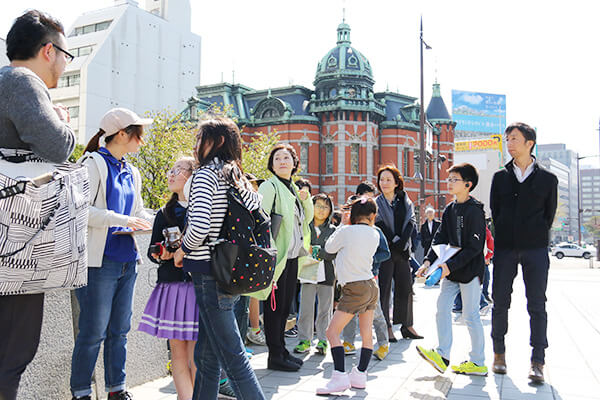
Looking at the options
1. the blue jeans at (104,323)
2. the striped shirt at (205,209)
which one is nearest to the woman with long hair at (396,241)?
the blue jeans at (104,323)

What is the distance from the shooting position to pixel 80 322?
11.7 feet

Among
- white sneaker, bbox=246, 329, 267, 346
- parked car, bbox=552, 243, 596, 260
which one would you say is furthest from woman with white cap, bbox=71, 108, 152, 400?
parked car, bbox=552, 243, 596, 260

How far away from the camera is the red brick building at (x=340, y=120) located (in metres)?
45.7

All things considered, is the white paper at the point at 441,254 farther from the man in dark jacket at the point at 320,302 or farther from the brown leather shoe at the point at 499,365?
the man in dark jacket at the point at 320,302

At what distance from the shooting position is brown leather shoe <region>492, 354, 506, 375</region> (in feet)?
17.3

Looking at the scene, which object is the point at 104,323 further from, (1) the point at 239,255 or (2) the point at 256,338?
(2) the point at 256,338

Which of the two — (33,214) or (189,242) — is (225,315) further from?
(33,214)

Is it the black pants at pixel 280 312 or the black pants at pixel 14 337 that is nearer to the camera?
the black pants at pixel 14 337

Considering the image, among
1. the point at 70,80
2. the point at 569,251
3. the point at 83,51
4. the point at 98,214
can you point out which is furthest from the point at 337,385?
the point at 83,51

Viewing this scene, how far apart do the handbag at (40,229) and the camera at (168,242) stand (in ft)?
3.58

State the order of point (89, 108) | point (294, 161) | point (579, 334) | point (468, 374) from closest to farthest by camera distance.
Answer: point (468, 374) < point (294, 161) < point (579, 334) < point (89, 108)

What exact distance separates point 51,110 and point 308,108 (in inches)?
1840

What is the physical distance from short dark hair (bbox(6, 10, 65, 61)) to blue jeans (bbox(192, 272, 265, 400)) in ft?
5.14

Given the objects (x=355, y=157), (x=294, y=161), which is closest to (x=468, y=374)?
(x=294, y=161)
